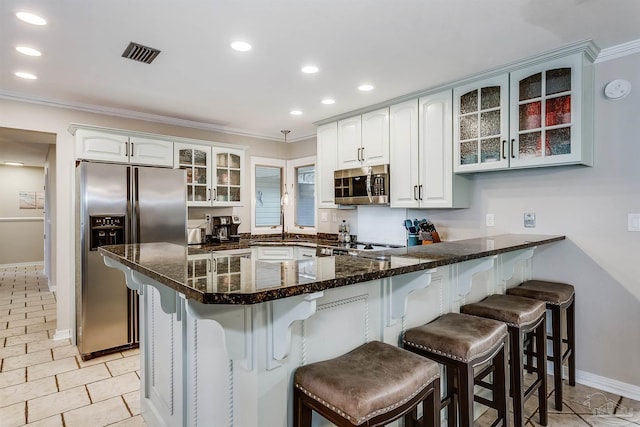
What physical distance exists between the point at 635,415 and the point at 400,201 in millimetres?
2280

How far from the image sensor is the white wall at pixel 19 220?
26.3 feet

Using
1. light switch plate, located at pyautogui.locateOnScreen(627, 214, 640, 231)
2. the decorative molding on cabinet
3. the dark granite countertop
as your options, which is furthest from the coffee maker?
light switch plate, located at pyautogui.locateOnScreen(627, 214, 640, 231)

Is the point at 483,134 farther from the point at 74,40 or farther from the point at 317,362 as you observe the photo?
the point at 74,40

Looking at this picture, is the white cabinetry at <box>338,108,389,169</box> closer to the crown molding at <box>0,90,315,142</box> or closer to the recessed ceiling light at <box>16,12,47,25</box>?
the crown molding at <box>0,90,315,142</box>

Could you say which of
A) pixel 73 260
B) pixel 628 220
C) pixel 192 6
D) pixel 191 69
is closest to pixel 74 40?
pixel 191 69

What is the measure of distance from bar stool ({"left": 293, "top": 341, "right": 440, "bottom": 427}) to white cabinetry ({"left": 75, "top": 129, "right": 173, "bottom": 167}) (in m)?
3.24

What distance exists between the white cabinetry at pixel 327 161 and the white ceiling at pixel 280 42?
75 cm

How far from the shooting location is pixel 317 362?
55.3 inches

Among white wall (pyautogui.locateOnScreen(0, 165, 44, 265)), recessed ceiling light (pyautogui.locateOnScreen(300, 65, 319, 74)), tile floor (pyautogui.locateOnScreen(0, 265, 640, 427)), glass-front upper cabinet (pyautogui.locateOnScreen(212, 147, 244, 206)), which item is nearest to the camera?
tile floor (pyautogui.locateOnScreen(0, 265, 640, 427))

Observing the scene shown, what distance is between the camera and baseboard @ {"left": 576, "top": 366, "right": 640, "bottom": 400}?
2.56m

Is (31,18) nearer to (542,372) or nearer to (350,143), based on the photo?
(350,143)

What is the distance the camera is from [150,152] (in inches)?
152

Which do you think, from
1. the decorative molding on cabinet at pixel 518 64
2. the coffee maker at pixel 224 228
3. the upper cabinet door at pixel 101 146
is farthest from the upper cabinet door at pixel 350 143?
the upper cabinet door at pixel 101 146

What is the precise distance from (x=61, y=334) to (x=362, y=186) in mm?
3492
